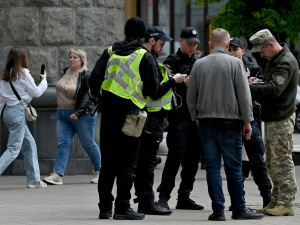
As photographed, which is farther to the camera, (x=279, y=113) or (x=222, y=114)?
(x=279, y=113)

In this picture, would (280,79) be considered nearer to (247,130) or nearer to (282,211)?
(247,130)

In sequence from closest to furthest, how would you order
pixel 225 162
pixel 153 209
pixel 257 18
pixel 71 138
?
pixel 225 162, pixel 153 209, pixel 71 138, pixel 257 18

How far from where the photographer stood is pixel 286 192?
8.88 meters

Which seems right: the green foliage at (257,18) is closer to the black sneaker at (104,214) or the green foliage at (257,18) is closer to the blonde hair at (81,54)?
the blonde hair at (81,54)

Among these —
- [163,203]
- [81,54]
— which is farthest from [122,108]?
[81,54]

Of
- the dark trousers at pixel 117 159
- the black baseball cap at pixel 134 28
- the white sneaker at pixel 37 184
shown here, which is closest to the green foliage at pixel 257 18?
the white sneaker at pixel 37 184

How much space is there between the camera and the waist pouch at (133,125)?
8344 millimetres

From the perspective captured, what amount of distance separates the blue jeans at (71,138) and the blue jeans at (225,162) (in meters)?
3.52

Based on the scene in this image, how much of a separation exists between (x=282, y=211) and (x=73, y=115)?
143 inches

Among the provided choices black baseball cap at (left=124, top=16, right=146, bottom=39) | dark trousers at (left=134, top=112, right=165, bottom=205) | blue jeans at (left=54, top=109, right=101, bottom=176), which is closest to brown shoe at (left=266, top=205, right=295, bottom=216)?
dark trousers at (left=134, top=112, right=165, bottom=205)

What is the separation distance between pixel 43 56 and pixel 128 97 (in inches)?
184

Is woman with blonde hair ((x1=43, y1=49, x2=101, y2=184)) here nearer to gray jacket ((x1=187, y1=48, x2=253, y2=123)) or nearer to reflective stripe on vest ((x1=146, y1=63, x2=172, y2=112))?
reflective stripe on vest ((x1=146, y1=63, x2=172, y2=112))

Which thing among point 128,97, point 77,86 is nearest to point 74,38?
point 77,86

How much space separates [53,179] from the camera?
11.7m
